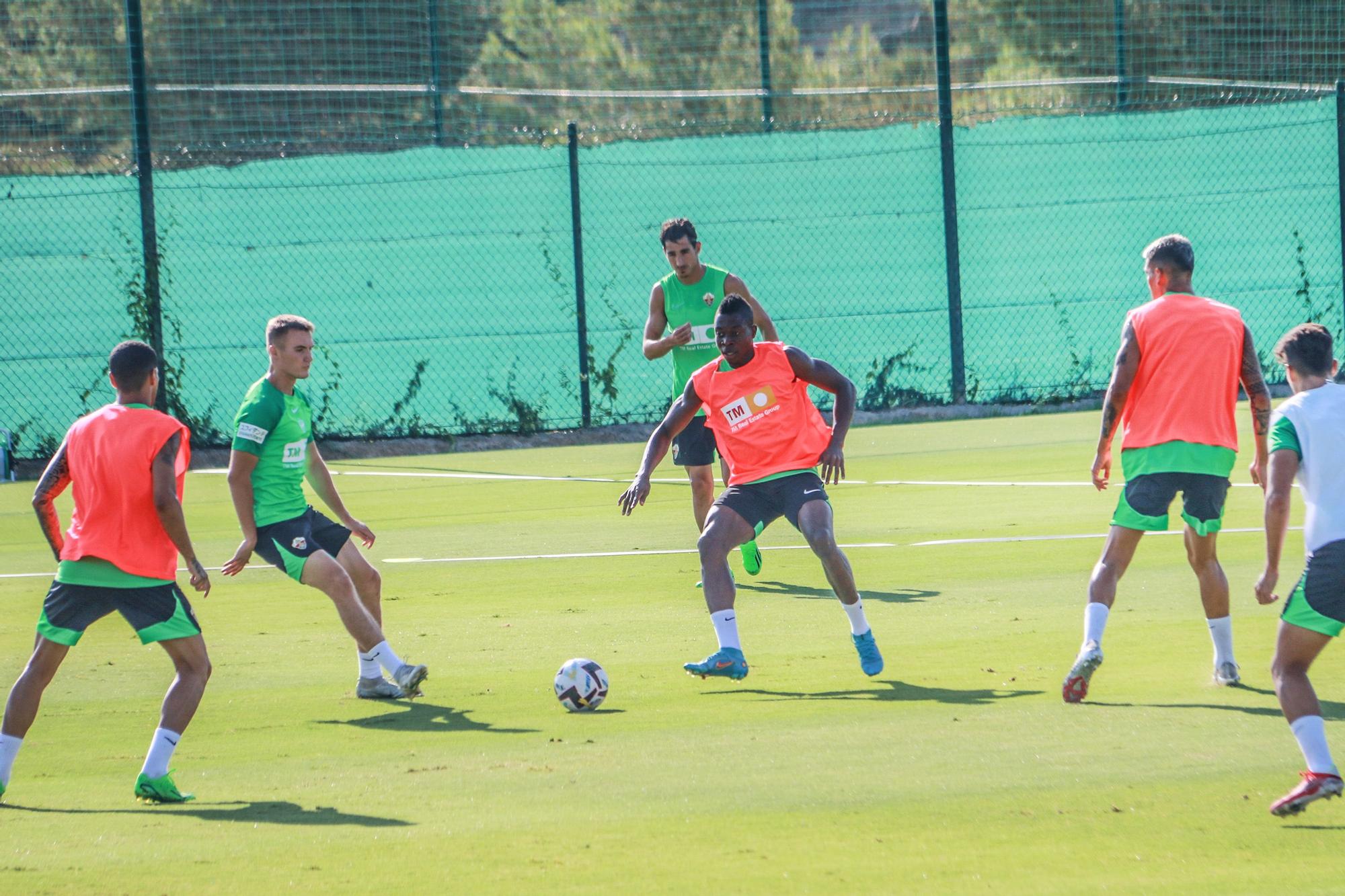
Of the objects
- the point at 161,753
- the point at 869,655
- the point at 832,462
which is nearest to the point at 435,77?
the point at 832,462

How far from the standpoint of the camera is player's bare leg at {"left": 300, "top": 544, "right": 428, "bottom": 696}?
747cm

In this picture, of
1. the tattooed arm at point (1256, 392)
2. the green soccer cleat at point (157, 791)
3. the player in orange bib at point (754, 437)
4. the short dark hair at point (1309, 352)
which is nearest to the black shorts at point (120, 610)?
the green soccer cleat at point (157, 791)

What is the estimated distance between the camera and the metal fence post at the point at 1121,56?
21750 millimetres

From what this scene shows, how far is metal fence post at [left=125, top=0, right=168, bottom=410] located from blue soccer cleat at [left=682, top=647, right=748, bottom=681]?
12.4 m

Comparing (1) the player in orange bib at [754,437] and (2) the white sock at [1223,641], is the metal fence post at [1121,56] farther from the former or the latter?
(2) the white sock at [1223,641]

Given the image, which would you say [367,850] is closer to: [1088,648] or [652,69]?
[1088,648]

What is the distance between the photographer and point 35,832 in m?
5.58

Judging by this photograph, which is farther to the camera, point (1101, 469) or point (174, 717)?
point (1101, 469)

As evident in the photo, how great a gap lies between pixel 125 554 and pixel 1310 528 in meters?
4.13

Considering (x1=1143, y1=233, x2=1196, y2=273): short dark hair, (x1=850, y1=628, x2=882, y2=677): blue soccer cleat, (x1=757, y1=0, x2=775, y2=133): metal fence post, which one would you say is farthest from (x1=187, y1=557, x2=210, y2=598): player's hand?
(x1=757, y1=0, x2=775, y2=133): metal fence post

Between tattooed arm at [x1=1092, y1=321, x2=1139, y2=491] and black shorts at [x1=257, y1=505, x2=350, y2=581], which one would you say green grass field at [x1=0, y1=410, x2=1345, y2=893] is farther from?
tattooed arm at [x1=1092, y1=321, x2=1139, y2=491]

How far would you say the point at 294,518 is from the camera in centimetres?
774

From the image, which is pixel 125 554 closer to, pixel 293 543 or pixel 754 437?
pixel 293 543

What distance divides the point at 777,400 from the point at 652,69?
24635 mm
